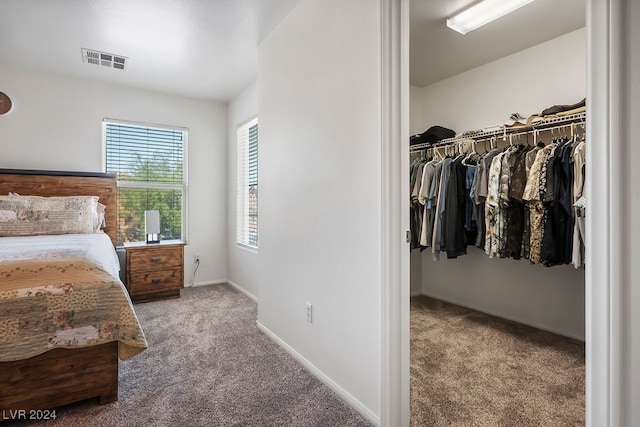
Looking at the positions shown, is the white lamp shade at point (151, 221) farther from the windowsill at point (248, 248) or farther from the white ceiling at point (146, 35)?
the white ceiling at point (146, 35)

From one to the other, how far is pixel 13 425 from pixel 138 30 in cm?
263

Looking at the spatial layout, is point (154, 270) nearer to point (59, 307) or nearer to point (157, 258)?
point (157, 258)

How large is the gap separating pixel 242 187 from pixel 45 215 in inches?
76.6

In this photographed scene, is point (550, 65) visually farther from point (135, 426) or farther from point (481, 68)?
point (135, 426)

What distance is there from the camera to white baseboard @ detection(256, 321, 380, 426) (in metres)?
1.70

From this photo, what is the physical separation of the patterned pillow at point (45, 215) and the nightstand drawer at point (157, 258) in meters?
0.55

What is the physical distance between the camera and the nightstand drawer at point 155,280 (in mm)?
3670

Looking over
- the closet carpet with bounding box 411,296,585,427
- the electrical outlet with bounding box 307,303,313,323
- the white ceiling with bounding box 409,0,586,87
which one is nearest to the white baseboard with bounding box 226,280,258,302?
the electrical outlet with bounding box 307,303,313,323

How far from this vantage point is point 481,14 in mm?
2352

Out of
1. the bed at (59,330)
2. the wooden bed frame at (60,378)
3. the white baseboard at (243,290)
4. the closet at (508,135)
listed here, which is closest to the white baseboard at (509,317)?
the closet at (508,135)

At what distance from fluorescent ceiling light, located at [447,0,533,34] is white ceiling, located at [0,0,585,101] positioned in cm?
9

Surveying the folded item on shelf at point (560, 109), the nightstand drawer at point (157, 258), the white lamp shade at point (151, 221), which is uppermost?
the folded item on shelf at point (560, 109)

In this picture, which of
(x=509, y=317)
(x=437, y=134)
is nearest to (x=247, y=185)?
(x=437, y=134)

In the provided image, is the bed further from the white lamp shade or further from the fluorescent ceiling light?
the fluorescent ceiling light
